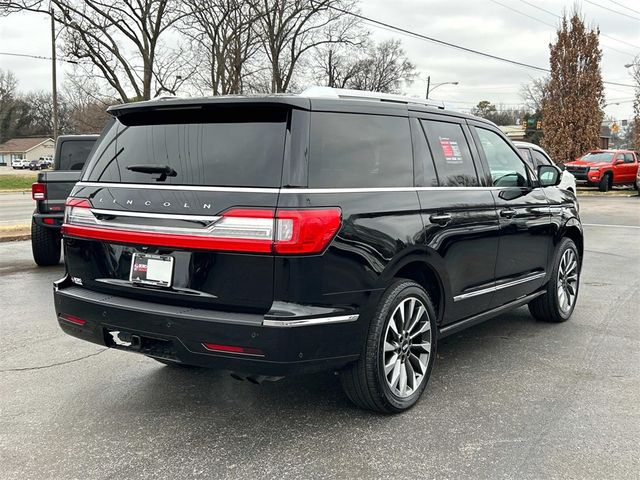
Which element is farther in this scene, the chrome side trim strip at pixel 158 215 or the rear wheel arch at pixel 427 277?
the rear wheel arch at pixel 427 277

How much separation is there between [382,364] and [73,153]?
8114 mm

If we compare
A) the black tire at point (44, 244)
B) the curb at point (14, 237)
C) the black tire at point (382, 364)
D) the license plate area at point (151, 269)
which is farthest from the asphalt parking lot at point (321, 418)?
the curb at point (14, 237)

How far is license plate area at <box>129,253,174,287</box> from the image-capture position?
3234 millimetres

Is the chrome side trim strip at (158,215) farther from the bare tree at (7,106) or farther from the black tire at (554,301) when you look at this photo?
the bare tree at (7,106)

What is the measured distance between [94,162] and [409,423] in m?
2.49

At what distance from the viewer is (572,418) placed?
363 cm

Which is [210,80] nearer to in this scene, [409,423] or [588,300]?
[588,300]

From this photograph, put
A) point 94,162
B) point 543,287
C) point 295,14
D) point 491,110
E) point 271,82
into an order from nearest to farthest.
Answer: point 94,162, point 543,287, point 295,14, point 271,82, point 491,110

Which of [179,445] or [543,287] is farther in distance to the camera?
[543,287]

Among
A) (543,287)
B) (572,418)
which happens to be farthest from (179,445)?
(543,287)

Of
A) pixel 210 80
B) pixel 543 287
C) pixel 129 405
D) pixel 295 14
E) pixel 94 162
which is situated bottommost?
pixel 129 405

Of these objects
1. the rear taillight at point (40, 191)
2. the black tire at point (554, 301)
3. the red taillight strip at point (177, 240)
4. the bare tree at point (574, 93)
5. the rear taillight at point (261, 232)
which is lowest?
the black tire at point (554, 301)

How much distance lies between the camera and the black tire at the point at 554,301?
18.4 ft

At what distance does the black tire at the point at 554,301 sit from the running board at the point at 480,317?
7.0 inches
